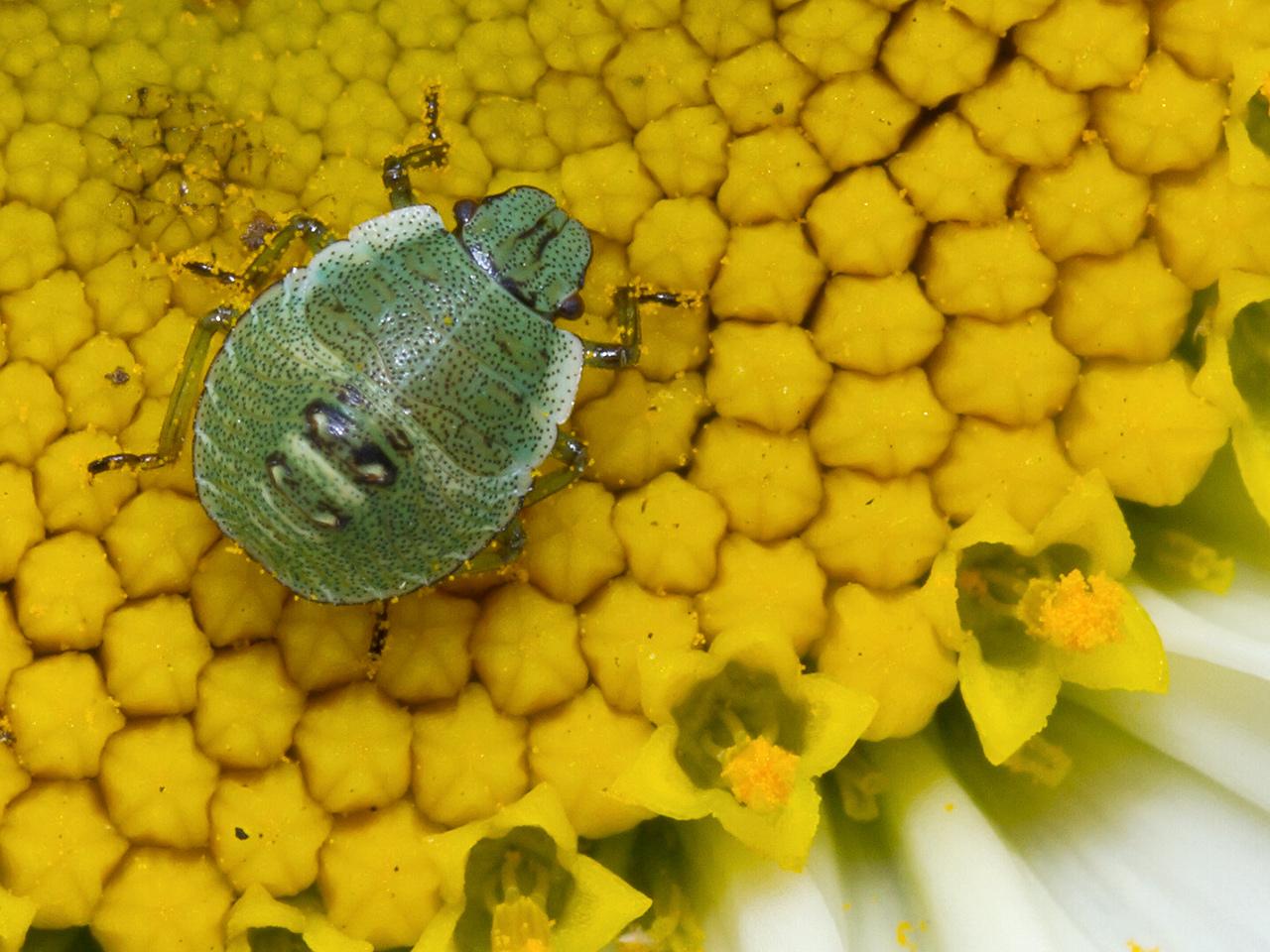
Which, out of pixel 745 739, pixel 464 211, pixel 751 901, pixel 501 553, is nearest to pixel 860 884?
pixel 751 901

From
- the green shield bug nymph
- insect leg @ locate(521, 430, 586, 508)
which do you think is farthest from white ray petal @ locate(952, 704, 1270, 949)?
the green shield bug nymph

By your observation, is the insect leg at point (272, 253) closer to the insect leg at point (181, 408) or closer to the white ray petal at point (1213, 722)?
the insect leg at point (181, 408)

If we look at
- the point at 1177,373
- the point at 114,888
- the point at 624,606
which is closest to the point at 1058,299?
the point at 1177,373

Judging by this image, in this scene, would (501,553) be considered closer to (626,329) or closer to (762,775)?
(626,329)

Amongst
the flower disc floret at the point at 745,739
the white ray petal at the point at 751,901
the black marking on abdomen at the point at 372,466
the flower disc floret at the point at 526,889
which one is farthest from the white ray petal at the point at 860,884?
the black marking on abdomen at the point at 372,466

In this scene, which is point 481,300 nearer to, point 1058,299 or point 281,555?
point 281,555

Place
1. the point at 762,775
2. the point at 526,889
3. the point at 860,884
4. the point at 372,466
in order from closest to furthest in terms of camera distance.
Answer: the point at 372,466
the point at 762,775
the point at 526,889
the point at 860,884
